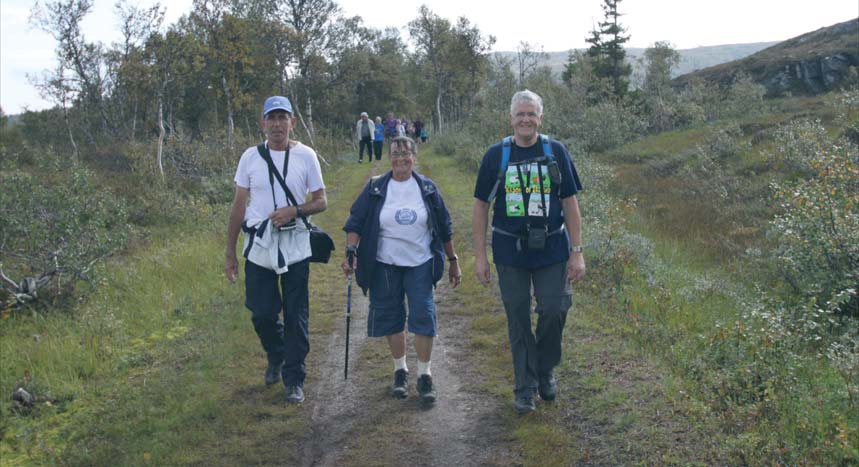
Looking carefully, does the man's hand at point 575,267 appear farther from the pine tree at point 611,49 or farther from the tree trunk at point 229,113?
the pine tree at point 611,49

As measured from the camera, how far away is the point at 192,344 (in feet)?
23.2

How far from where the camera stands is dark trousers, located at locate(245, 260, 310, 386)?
5.48 m

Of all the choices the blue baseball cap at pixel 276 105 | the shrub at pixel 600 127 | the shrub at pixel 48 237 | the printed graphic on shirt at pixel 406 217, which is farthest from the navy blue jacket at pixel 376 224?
the shrub at pixel 600 127

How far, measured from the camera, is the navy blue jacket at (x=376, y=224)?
214 inches

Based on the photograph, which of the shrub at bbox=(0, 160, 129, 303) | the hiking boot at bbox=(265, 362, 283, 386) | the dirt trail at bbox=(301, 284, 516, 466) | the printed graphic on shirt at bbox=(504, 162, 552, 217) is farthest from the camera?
the shrub at bbox=(0, 160, 129, 303)

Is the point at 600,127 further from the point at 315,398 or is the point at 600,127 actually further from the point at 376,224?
the point at 315,398

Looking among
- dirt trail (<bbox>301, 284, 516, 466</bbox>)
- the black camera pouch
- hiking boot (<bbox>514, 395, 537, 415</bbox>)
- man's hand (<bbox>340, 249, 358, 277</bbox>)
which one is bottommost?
dirt trail (<bbox>301, 284, 516, 466</bbox>)

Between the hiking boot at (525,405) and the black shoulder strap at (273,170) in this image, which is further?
the black shoulder strap at (273,170)

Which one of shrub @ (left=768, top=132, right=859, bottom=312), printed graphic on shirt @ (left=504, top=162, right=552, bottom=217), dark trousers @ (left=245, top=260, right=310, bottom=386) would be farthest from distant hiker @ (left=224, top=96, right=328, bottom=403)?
shrub @ (left=768, top=132, right=859, bottom=312)

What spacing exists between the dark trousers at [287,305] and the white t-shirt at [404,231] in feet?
2.05

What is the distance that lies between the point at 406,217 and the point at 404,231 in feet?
0.34

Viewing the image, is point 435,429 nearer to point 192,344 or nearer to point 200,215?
point 192,344

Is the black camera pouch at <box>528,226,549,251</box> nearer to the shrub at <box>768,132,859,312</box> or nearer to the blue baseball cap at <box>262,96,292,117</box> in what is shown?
the blue baseball cap at <box>262,96,292,117</box>

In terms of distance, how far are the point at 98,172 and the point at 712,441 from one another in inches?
779
